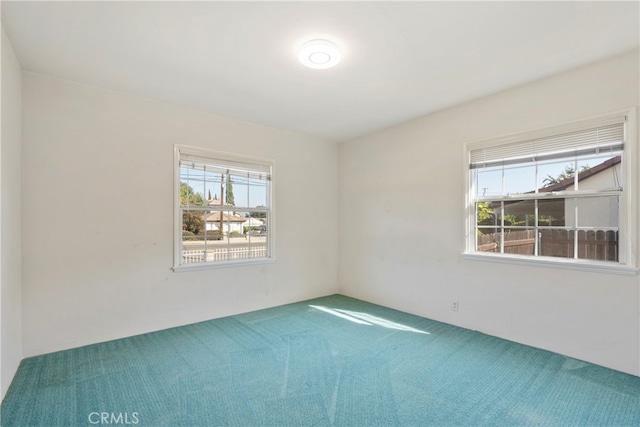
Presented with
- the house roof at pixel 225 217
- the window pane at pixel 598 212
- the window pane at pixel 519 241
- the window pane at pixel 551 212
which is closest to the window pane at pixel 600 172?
the window pane at pixel 598 212

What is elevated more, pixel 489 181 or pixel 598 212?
pixel 489 181

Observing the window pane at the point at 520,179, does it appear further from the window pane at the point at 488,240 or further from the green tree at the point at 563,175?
the window pane at the point at 488,240

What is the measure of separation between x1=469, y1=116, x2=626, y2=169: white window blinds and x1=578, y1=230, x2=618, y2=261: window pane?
702 mm

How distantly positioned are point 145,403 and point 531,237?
139 inches

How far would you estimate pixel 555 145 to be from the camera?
9.27ft

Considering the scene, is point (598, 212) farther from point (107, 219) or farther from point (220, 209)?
point (107, 219)

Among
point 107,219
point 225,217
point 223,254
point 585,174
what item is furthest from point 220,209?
point 585,174

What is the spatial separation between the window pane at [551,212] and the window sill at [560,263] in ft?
1.11

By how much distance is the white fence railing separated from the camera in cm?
359

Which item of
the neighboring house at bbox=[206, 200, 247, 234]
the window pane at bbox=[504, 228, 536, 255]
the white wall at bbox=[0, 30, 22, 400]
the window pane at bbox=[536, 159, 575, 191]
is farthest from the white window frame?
the white wall at bbox=[0, 30, 22, 400]

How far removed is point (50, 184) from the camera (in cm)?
279

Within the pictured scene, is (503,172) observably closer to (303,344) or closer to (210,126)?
(303,344)

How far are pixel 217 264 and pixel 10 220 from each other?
1.88 metres

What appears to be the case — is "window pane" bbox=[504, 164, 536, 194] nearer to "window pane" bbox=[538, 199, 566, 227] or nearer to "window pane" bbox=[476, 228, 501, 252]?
"window pane" bbox=[538, 199, 566, 227]
